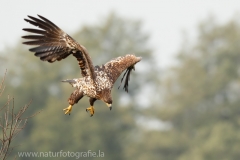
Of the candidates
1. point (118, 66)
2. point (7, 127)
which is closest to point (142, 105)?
point (118, 66)

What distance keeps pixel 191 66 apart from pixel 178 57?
10.9 feet

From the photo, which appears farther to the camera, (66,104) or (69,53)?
(66,104)

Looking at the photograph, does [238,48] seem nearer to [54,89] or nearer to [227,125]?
[227,125]

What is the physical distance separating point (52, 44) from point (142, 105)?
51075mm

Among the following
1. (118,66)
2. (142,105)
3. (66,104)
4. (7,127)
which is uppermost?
(142,105)

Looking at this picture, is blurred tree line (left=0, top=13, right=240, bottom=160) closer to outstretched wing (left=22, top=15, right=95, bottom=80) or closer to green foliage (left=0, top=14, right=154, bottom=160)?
green foliage (left=0, top=14, right=154, bottom=160)

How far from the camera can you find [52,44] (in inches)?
557

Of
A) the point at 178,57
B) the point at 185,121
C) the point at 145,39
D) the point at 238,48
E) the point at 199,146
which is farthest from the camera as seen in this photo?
the point at 145,39

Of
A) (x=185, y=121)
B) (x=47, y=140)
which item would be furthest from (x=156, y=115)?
(x=47, y=140)

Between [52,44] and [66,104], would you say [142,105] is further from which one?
[52,44]

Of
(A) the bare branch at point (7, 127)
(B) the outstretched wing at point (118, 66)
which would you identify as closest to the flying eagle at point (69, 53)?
(B) the outstretched wing at point (118, 66)

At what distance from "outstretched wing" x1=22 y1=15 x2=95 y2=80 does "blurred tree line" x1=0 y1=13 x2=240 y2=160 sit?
33.9 m

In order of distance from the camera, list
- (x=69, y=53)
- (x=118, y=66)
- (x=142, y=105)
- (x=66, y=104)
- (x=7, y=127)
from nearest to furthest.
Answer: (x=7, y=127)
(x=69, y=53)
(x=118, y=66)
(x=66, y=104)
(x=142, y=105)

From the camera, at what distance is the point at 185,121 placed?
57.4 m
